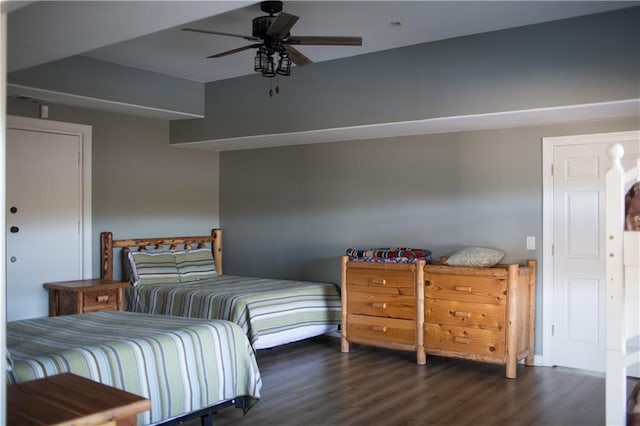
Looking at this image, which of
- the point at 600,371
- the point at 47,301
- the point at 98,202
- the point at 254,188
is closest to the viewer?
the point at 600,371

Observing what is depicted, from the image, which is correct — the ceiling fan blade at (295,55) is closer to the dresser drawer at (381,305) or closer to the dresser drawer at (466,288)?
the dresser drawer at (466,288)

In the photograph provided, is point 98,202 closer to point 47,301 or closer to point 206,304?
point 47,301

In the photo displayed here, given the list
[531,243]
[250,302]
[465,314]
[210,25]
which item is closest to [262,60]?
[210,25]

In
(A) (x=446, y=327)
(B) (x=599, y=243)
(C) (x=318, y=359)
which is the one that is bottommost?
(C) (x=318, y=359)

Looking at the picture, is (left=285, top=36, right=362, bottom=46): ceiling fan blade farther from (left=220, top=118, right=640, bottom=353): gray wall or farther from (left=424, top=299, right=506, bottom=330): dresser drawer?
(left=424, top=299, right=506, bottom=330): dresser drawer

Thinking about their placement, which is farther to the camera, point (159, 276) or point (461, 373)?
point (159, 276)

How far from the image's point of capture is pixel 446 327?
16.7 ft

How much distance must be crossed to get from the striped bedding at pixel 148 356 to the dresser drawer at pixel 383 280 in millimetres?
1922

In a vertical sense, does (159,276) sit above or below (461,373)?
above

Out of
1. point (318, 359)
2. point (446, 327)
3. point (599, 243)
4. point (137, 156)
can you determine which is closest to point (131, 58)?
point (137, 156)

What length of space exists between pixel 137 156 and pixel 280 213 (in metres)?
1.64

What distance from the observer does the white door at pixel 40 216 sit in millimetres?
5375

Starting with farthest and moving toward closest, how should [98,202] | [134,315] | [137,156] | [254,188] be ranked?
[254,188], [137,156], [98,202], [134,315]

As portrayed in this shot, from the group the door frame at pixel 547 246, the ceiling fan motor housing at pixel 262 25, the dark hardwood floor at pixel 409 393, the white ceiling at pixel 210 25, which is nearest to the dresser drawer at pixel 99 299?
the dark hardwood floor at pixel 409 393
